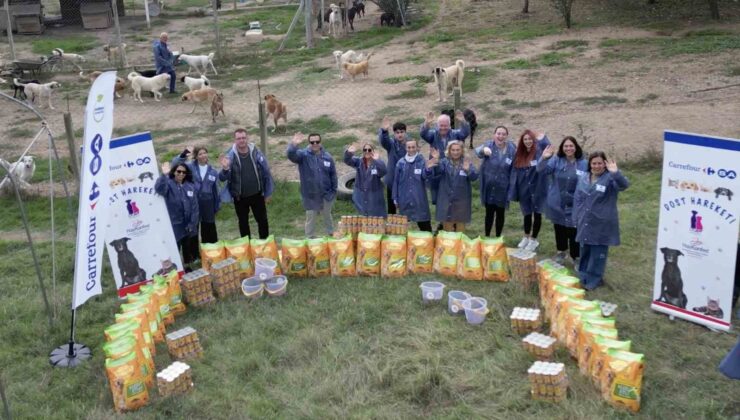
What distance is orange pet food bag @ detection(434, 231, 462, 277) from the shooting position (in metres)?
8.16

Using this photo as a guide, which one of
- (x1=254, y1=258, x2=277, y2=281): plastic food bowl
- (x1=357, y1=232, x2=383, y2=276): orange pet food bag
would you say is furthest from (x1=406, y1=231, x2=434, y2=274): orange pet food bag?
(x1=254, y1=258, x2=277, y2=281): plastic food bowl

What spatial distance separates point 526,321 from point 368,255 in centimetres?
213

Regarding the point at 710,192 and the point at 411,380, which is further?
the point at 710,192

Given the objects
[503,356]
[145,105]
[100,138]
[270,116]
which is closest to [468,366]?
[503,356]

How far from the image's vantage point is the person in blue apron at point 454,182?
853 cm

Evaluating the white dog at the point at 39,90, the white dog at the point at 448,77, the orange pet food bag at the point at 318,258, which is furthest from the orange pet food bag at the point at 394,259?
the white dog at the point at 39,90

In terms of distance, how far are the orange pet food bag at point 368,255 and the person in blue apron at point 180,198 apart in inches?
76.2

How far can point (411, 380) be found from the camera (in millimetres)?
6086

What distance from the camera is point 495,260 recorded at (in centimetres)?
795

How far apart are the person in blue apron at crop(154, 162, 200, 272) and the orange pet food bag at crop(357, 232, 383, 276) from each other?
1.93 m

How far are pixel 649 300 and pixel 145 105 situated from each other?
13.8m

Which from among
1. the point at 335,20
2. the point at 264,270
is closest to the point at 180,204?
the point at 264,270

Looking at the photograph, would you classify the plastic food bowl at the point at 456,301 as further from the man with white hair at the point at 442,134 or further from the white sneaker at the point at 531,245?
the man with white hair at the point at 442,134

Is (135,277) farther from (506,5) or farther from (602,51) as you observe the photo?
(506,5)
